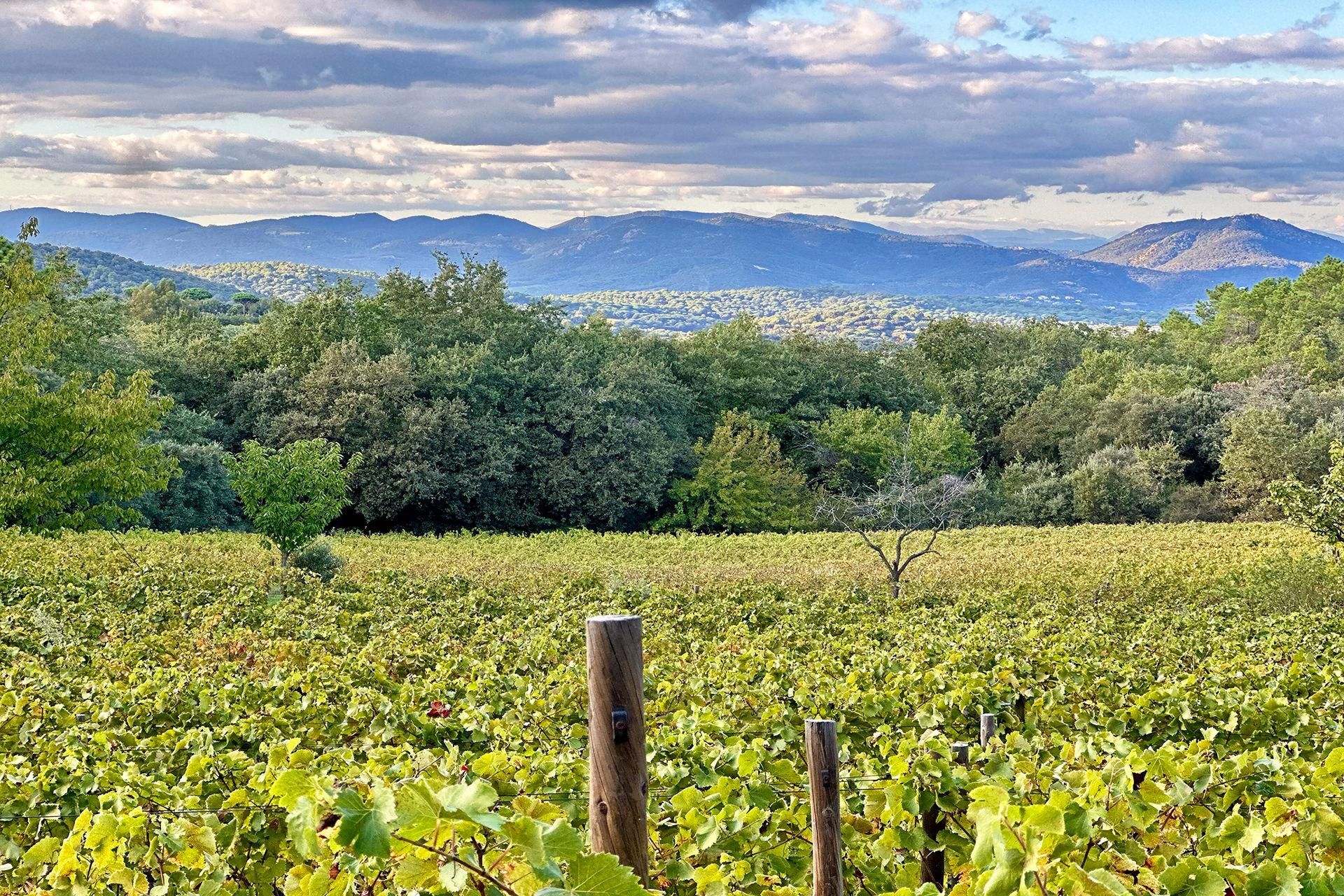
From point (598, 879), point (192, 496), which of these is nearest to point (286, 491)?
point (192, 496)

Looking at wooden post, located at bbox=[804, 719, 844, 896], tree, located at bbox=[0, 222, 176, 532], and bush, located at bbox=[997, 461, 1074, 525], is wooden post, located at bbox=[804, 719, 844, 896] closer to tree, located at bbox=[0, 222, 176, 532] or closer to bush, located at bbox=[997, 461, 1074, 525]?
tree, located at bbox=[0, 222, 176, 532]

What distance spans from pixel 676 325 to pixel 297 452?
560 ft

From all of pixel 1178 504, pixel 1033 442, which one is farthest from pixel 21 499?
pixel 1033 442

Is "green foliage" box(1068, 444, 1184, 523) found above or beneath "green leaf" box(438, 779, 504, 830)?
beneath

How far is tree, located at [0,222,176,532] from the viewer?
20.9 metres

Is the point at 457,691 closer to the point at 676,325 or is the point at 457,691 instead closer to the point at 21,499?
the point at 21,499

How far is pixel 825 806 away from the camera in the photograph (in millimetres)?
3551

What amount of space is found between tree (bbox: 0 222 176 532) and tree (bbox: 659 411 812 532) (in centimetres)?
2170

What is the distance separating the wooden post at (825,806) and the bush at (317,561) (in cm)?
1611

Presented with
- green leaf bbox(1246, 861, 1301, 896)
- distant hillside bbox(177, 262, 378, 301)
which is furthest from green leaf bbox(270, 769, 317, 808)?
distant hillside bbox(177, 262, 378, 301)

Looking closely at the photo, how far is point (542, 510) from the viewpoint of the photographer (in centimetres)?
4078

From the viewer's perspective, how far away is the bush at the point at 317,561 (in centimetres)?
1912

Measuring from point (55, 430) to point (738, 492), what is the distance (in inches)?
950

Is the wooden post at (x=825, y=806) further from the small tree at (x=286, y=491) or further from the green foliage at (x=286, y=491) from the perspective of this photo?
the green foliage at (x=286, y=491)
